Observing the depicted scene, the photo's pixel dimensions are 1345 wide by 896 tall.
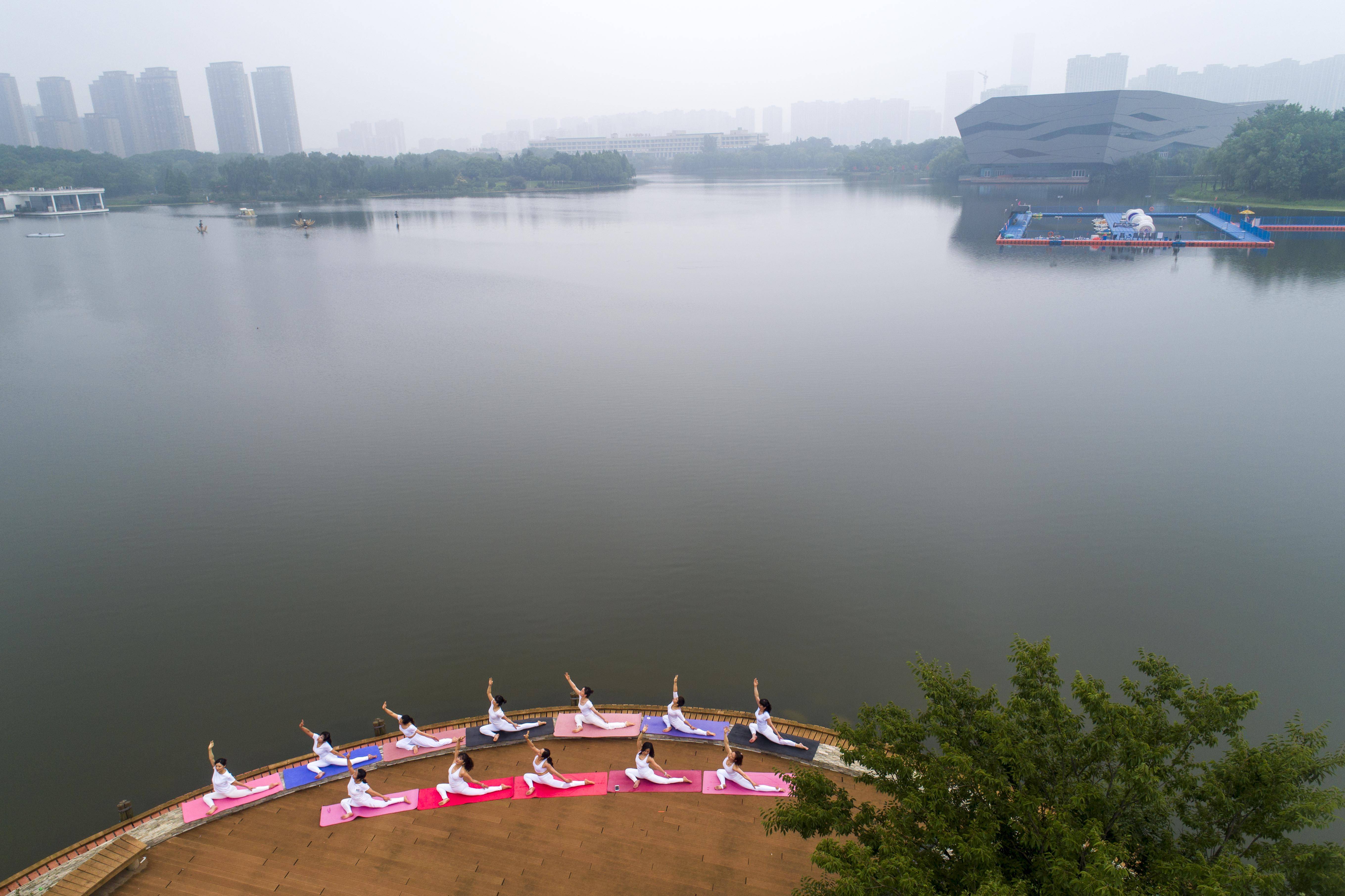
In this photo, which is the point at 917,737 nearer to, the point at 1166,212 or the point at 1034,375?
the point at 1034,375

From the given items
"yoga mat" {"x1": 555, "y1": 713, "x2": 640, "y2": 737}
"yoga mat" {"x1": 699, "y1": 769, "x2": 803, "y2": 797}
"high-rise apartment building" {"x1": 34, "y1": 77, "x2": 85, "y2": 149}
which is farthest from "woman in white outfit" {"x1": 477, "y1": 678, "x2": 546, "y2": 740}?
"high-rise apartment building" {"x1": 34, "y1": 77, "x2": 85, "y2": 149}

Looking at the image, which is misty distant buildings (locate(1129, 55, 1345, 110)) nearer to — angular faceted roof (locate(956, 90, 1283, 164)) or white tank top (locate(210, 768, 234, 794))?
angular faceted roof (locate(956, 90, 1283, 164))

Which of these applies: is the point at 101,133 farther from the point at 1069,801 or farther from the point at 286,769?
the point at 1069,801

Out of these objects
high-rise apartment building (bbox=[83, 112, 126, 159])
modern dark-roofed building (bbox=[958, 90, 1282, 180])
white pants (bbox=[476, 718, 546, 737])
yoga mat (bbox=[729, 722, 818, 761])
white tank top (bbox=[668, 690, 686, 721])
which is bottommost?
yoga mat (bbox=[729, 722, 818, 761])

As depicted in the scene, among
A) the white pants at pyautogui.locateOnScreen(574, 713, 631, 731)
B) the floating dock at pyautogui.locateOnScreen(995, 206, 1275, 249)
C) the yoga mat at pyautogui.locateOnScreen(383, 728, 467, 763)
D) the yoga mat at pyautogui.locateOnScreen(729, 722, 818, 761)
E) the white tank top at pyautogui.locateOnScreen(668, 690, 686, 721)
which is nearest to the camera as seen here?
the yoga mat at pyautogui.locateOnScreen(729, 722, 818, 761)

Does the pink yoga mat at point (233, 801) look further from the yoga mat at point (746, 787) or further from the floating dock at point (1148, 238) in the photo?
the floating dock at point (1148, 238)

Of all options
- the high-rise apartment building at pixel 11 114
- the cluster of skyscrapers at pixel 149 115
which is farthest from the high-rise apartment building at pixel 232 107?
the high-rise apartment building at pixel 11 114

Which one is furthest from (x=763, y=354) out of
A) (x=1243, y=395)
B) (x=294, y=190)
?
(x=294, y=190)

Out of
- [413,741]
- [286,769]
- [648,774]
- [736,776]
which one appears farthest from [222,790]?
[736,776]
